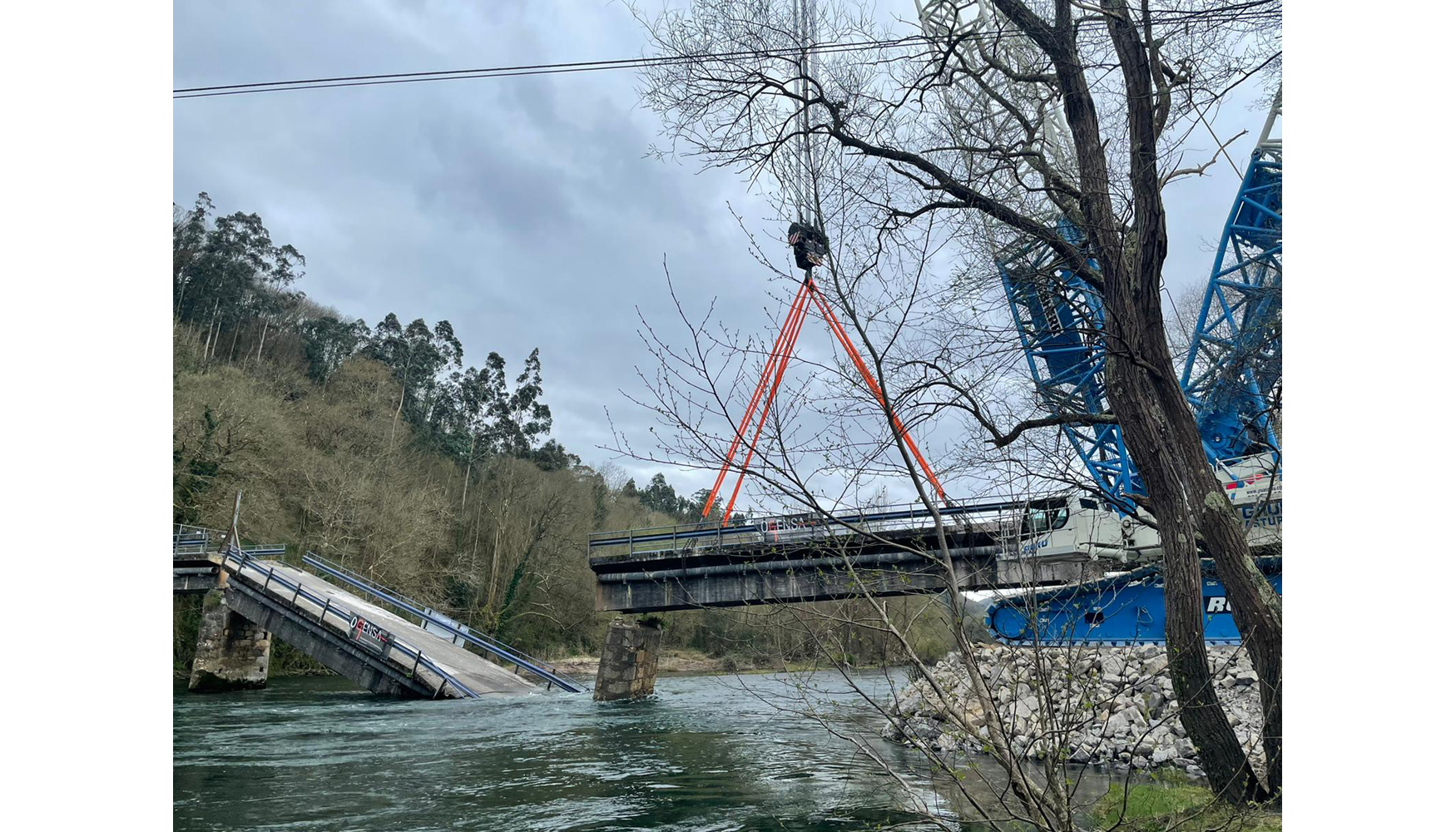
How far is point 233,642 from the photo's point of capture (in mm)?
21984

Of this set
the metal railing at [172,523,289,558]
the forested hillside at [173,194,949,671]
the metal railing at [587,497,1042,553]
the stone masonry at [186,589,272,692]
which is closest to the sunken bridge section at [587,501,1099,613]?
the metal railing at [587,497,1042,553]

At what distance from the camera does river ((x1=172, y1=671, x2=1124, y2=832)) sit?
679cm

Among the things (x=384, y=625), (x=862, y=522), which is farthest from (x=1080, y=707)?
(x=384, y=625)

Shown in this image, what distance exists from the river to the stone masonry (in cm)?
520

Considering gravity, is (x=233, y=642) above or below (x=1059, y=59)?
below

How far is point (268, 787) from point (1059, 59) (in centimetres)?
896

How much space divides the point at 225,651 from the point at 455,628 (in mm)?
5362

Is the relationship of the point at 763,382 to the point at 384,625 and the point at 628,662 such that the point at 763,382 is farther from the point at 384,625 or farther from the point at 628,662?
the point at 384,625

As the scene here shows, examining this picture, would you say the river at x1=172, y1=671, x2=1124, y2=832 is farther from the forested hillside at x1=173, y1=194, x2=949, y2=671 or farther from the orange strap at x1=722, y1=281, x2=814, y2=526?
the forested hillside at x1=173, y1=194, x2=949, y2=671

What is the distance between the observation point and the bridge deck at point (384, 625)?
1895 centimetres

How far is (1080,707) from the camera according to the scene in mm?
2803
